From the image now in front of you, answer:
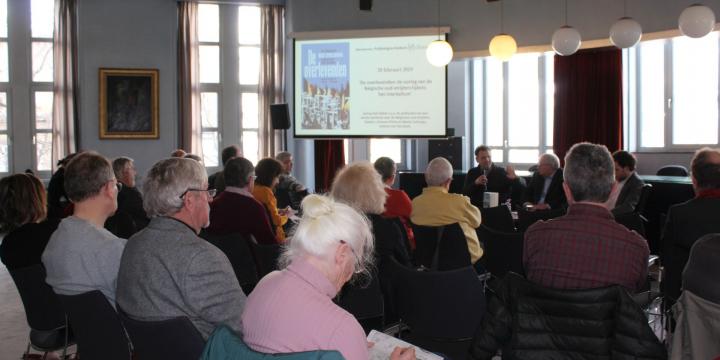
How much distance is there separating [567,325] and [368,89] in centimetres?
727

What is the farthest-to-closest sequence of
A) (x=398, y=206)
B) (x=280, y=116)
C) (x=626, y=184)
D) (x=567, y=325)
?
1. (x=280, y=116)
2. (x=626, y=184)
3. (x=398, y=206)
4. (x=567, y=325)

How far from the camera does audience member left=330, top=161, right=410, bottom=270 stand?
3.95m

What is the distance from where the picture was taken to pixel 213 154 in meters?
12.5

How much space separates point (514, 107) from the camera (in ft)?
40.3

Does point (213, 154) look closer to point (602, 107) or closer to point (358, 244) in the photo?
point (602, 107)

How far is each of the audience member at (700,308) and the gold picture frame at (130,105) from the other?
422 inches

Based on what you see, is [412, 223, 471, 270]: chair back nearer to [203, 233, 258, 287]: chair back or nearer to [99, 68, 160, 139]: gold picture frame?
[203, 233, 258, 287]: chair back

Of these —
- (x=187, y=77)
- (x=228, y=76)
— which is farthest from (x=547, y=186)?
(x=187, y=77)

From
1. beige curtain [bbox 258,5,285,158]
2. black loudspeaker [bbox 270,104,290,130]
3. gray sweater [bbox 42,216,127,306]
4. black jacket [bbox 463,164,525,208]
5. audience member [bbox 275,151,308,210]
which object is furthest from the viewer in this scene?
beige curtain [bbox 258,5,285,158]

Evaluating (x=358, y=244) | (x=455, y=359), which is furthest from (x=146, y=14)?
(x=358, y=244)

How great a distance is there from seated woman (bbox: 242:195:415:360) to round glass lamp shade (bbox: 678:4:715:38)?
4961 mm

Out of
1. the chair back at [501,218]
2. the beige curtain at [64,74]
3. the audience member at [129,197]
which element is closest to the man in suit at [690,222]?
the chair back at [501,218]

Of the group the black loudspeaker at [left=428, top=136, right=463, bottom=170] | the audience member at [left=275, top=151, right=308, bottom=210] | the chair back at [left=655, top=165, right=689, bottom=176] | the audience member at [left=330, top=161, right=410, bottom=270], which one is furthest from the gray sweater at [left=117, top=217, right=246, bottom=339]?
the black loudspeaker at [left=428, top=136, right=463, bottom=170]

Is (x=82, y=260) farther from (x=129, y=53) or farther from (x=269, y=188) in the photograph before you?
(x=129, y=53)
